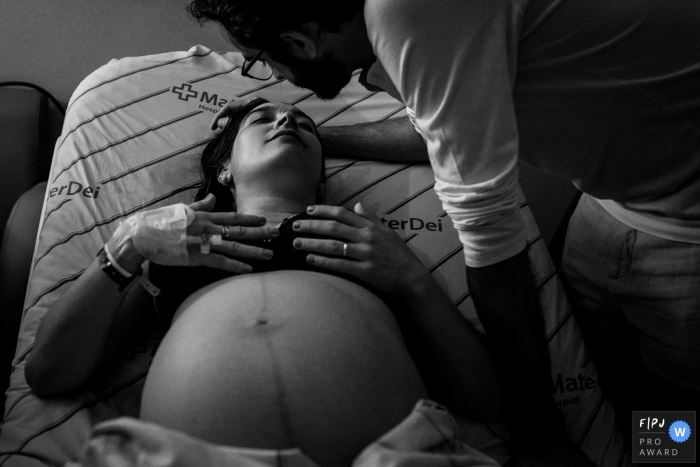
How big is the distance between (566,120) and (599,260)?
420 millimetres

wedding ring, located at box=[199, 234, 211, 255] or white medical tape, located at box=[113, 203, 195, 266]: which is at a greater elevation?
white medical tape, located at box=[113, 203, 195, 266]

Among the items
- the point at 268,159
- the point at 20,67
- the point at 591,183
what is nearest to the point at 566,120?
the point at 591,183

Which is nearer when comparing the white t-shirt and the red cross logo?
the white t-shirt

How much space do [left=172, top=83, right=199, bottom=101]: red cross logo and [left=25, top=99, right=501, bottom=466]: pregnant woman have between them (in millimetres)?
372

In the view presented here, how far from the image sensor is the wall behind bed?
7.45 feet

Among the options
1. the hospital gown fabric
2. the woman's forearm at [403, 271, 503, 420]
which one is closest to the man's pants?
the woman's forearm at [403, 271, 503, 420]

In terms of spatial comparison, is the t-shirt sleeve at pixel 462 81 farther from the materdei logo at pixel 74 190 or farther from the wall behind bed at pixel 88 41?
the wall behind bed at pixel 88 41

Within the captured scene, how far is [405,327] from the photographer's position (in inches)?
53.7

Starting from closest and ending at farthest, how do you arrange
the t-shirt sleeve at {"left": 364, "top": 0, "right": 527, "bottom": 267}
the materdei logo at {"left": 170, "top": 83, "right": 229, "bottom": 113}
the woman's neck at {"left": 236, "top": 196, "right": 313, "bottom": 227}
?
1. the t-shirt sleeve at {"left": 364, "top": 0, "right": 527, "bottom": 267}
2. the woman's neck at {"left": 236, "top": 196, "right": 313, "bottom": 227}
3. the materdei logo at {"left": 170, "top": 83, "right": 229, "bottom": 113}

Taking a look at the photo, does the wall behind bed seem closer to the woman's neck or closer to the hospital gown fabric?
the woman's neck

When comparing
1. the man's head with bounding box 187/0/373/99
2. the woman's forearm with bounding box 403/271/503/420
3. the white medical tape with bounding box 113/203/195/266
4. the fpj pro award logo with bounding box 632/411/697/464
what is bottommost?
the fpj pro award logo with bounding box 632/411/697/464

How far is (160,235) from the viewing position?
3.92 ft

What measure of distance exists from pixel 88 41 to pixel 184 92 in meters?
0.70

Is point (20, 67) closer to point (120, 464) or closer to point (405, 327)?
point (405, 327)
